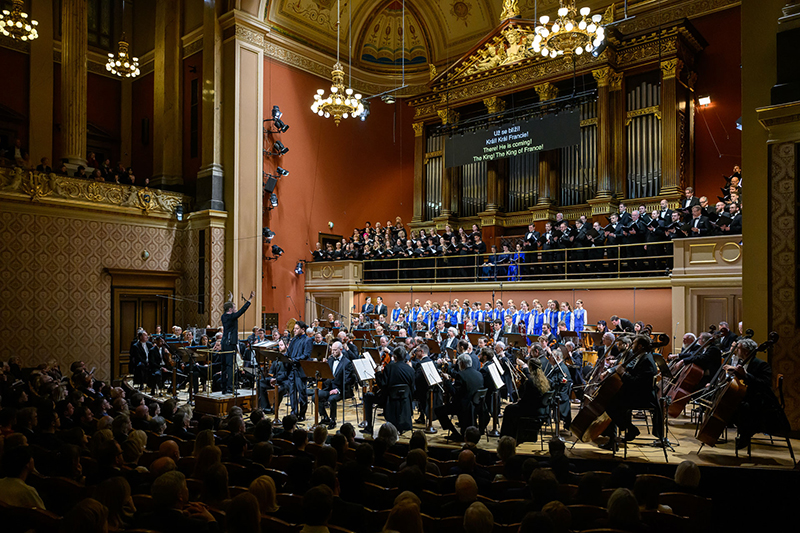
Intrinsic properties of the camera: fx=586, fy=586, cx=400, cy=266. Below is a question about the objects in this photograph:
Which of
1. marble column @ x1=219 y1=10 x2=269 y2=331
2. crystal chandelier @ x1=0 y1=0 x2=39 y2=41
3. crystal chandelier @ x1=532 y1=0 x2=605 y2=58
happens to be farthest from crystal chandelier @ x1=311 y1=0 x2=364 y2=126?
crystal chandelier @ x1=0 y1=0 x2=39 y2=41

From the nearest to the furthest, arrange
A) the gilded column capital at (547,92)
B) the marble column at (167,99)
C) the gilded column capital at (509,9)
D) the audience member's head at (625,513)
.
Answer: the audience member's head at (625,513) < the marble column at (167,99) < the gilded column capital at (547,92) < the gilded column capital at (509,9)

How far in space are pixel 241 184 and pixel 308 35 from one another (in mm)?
5963

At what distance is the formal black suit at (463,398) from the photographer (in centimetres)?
799

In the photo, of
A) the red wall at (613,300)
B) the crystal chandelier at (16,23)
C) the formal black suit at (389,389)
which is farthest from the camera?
the red wall at (613,300)

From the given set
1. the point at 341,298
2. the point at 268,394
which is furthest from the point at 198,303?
the point at 268,394

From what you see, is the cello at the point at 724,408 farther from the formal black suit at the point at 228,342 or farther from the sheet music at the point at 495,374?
the formal black suit at the point at 228,342

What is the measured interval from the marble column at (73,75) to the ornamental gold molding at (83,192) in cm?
136

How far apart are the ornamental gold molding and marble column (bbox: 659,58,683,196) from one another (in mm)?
13447

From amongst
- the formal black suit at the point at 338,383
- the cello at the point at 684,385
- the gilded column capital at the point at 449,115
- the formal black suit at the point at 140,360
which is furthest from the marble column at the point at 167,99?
the cello at the point at 684,385

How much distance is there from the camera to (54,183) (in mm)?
14227

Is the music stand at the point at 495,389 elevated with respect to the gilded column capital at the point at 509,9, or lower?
lower

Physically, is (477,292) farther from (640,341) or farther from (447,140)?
(640,341)

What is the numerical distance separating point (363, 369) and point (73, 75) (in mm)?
13005

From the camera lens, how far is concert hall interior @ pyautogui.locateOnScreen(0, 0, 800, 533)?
4625 millimetres
